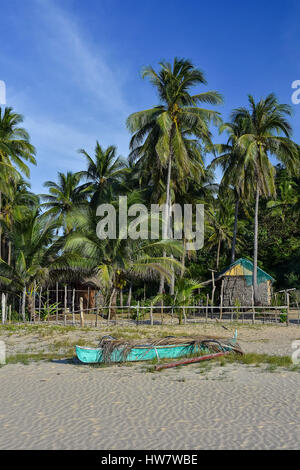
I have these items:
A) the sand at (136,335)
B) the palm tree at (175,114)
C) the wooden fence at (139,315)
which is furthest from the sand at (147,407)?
the palm tree at (175,114)

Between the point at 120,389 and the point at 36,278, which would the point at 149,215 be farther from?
the point at 120,389

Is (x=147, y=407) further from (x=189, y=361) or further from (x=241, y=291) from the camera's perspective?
(x=241, y=291)

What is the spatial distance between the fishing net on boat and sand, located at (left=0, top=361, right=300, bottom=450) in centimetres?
39

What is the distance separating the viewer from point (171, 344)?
10.2 m

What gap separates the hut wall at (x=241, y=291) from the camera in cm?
2441

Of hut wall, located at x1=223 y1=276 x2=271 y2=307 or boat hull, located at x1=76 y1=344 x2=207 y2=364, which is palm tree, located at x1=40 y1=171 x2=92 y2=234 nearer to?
hut wall, located at x1=223 y1=276 x2=271 y2=307

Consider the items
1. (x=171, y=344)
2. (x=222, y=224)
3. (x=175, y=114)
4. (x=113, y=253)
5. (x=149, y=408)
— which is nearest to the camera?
(x=149, y=408)

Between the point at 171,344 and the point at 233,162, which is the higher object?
the point at 233,162

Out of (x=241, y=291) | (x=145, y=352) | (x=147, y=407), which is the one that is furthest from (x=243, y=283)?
(x=147, y=407)

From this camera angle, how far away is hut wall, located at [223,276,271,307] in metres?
24.4

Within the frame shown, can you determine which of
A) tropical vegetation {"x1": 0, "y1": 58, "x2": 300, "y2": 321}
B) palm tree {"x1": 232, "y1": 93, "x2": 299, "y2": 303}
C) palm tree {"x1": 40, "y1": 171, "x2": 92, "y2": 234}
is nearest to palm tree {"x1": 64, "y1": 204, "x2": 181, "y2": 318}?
tropical vegetation {"x1": 0, "y1": 58, "x2": 300, "y2": 321}

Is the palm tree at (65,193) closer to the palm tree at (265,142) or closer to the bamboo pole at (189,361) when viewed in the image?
the palm tree at (265,142)

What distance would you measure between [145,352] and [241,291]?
1547cm

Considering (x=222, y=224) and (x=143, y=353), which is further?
(x=222, y=224)
